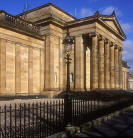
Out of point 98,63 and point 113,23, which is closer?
point 98,63

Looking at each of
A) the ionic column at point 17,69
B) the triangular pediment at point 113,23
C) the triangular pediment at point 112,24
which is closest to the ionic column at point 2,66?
the ionic column at point 17,69

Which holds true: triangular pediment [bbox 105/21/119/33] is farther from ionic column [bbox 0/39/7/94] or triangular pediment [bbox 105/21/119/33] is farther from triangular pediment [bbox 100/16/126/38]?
ionic column [bbox 0/39/7/94]

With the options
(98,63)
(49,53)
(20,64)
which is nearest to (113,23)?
(98,63)

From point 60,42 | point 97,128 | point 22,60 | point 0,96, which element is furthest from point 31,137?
point 60,42

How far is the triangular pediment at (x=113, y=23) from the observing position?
93.5 feet

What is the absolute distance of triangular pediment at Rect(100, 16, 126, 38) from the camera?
2848 centimetres

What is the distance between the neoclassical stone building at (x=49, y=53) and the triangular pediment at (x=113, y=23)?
14cm

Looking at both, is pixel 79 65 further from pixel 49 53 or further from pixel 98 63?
pixel 49 53

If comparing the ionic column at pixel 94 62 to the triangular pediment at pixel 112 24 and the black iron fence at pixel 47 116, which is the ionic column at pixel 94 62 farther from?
the black iron fence at pixel 47 116

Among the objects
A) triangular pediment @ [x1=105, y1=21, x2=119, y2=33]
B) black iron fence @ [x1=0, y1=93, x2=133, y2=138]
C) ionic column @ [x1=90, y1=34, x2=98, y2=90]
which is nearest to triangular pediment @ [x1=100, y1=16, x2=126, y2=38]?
triangular pediment @ [x1=105, y1=21, x2=119, y2=33]

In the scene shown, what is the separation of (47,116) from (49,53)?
18341mm

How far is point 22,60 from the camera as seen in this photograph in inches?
915

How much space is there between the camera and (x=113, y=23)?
→ 31781mm

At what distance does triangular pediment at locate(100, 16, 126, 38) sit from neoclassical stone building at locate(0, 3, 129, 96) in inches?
5.3
